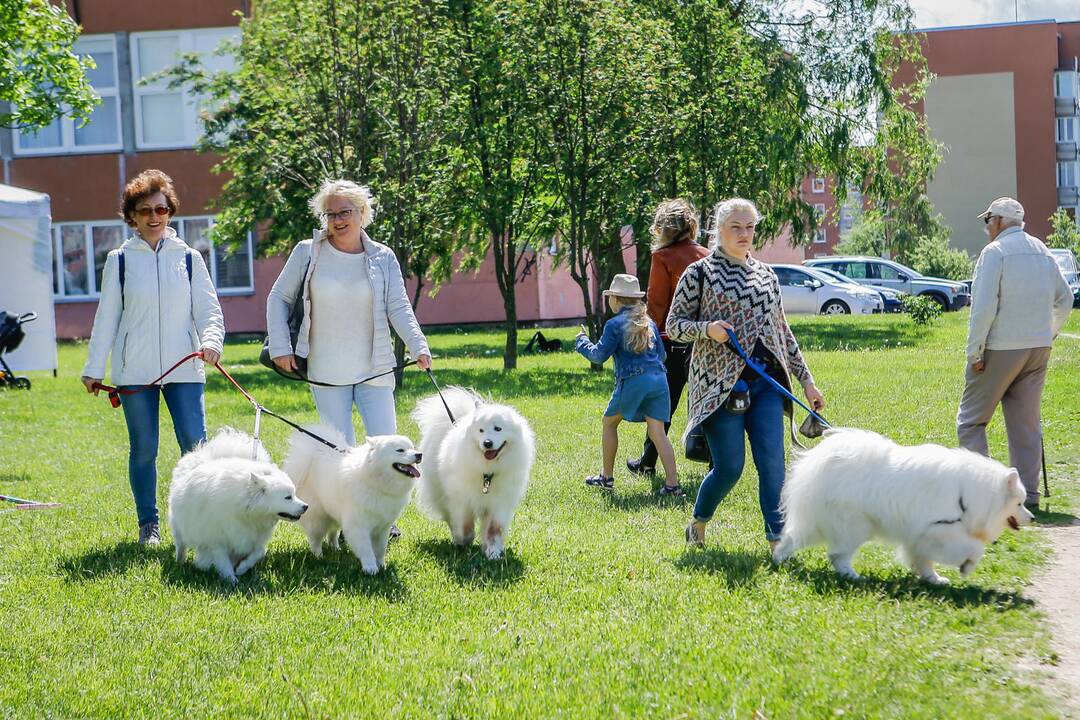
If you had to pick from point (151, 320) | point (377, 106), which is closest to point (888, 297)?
point (377, 106)

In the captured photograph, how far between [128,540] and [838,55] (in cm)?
2039

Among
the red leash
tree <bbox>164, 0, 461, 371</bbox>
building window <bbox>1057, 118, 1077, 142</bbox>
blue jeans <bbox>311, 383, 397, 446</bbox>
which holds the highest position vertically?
building window <bbox>1057, 118, 1077, 142</bbox>

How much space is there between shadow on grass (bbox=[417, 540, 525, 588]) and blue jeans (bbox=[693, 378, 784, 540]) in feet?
3.95

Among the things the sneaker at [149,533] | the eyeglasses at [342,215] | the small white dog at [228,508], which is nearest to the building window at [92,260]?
the sneaker at [149,533]

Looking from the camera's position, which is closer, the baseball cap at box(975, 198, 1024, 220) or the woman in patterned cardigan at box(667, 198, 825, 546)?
the woman in patterned cardigan at box(667, 198, 825, 546)

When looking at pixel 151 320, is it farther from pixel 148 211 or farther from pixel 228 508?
pixel 228 508

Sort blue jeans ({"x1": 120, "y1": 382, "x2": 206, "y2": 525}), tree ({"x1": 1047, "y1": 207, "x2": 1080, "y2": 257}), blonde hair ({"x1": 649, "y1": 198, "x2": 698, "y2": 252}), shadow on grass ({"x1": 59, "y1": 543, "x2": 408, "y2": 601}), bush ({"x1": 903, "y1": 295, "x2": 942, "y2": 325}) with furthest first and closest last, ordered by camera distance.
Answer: tree ({"x1": 1047, "y1": 207, "x2": 1080, "y2": 257}) → bush ({"x1": 903, "y1": 295, "x2": 942, "y2": 325}) → blonde hair ({"x1": 649, "y1": 198, "x2": 698, "y2": 252}) → blue jeans ({"x1": 120, "y1": 382, "x2": 206, "y2": 525}) → shadow on grass ({"x1": 59, "y1": 543, "x2": 408, "y2": 601})

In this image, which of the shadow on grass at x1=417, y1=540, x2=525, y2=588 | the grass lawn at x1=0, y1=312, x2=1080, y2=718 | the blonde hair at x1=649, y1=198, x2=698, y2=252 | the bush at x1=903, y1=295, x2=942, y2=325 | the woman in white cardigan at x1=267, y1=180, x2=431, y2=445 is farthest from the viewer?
the bush at x1=903, y1=295, x2=942, y2=325

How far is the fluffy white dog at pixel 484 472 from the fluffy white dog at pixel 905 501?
1559 mm

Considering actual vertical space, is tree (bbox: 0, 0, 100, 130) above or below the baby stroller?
above

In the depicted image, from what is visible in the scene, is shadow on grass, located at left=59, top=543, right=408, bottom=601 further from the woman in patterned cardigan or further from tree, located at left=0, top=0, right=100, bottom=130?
tree, located at left=0, top=0, right=100, bottom=130

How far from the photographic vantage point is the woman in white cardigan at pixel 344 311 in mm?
6570

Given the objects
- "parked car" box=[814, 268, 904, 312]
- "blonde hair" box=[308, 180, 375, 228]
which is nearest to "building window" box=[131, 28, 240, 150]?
"parked car" box=[814, 268, 904, 312]

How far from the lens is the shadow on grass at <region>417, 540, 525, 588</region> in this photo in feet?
19.8
